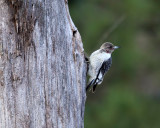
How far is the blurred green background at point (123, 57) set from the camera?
31.0 feet

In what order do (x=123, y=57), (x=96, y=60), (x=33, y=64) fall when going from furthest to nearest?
(x=123, y=57) → (x=96, y=60) → (x=33, y=64)

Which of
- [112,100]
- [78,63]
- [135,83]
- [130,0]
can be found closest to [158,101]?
[135,83]

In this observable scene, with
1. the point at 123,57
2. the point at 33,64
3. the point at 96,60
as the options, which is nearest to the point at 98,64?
the point at 96,60

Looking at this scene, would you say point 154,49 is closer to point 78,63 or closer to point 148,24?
point 148,24

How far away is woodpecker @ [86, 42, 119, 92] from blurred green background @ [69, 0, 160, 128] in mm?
2781

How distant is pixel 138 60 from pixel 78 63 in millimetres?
5564

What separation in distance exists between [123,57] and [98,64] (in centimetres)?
372

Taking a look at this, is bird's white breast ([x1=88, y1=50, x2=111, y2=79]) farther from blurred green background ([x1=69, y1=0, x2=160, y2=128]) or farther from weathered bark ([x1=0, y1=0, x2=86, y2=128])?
blurred green background ([x1=69, y1=0, x2=160, y2=128])

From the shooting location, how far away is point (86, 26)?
955 cm

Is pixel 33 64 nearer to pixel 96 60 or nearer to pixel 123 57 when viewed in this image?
pixel 96 60

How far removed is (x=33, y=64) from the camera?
4.02 m

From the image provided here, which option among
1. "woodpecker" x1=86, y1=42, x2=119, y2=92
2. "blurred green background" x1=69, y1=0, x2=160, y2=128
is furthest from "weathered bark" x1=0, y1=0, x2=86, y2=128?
"blurred green background" x1=69, y1=0, x2=160, y2=128

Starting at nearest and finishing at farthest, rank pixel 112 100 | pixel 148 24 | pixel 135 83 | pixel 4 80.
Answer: pixel 4 80
pixel 112 100
pixel 148 24
pixel 135 83

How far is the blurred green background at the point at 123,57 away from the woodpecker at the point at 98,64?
2781mm
